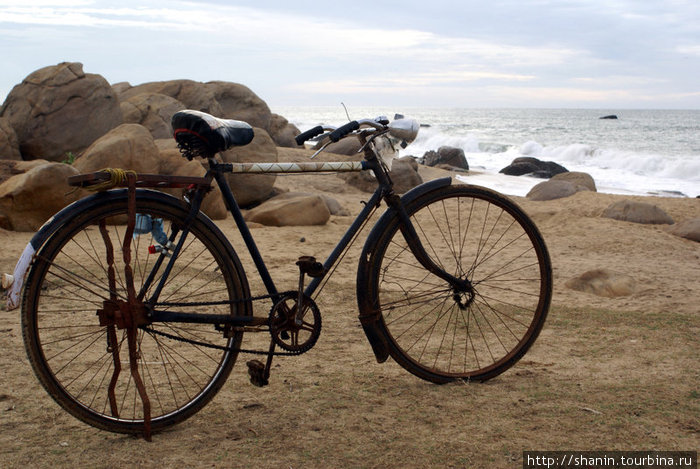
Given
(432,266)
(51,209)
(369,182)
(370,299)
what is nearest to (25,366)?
(370,299)

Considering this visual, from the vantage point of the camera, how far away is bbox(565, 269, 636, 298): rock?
5.54 m

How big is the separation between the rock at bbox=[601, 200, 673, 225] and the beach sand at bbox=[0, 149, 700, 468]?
498 cm

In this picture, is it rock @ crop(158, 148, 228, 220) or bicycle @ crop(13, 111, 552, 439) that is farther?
rock @ crop(158, 148, 228, 220)

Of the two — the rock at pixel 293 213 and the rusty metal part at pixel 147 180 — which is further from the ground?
the rusty metal part at pixel 147 180

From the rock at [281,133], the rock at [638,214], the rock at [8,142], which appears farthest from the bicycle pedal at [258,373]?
the rock at [281,133]

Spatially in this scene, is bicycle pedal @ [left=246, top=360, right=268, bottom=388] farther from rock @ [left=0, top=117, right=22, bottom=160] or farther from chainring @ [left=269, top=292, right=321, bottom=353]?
rock @ [left=0, top=117, right=22, bottom=160]

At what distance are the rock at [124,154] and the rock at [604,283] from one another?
511 cm

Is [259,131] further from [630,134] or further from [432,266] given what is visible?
[630,134]

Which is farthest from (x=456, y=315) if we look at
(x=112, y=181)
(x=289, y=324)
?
(x=112, y=181)

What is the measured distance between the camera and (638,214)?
9.45 metres

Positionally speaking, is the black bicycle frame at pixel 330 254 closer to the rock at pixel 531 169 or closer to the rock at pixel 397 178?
the rock at pixel 397 178

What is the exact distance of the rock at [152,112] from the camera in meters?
12.6

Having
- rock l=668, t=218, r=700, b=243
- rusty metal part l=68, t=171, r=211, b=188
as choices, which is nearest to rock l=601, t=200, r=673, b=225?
rock l=668, t=218, r=700, b=243

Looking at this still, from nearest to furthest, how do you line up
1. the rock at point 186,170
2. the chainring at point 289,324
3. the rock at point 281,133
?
the chainring at point 289,324 < the rock at point 186,170 < the rock at point 281,133
